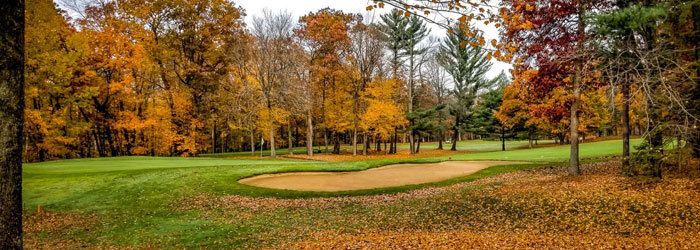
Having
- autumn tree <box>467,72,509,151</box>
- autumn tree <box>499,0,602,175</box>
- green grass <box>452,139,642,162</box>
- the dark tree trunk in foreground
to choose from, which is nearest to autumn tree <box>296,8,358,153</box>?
green grass <box>452,139,642,162</box>

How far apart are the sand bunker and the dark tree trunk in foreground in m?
12.2

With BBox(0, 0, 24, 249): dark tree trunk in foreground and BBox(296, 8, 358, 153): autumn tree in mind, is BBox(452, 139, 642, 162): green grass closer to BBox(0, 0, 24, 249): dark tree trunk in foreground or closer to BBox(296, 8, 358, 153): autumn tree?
BBox(296, 8, 358, 153): autumn tree

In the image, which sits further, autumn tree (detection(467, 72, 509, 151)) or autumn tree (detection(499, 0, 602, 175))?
autumn tree (detection(467, 72, 509, 151))

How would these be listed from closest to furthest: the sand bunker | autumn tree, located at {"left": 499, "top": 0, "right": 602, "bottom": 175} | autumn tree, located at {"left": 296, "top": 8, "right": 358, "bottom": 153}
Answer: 1. autumn tree, located at {"left": 499, "top": 0, "right": 602, "bottom": 175}
2. the sand bunker
3. autumn tree, located at {"left": 296, "top": 8, "right": 358, "bottom": 153}

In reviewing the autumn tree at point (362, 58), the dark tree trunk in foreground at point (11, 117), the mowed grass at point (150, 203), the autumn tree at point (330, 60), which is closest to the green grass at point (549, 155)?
Result: the mowed grass at point (150, 203)

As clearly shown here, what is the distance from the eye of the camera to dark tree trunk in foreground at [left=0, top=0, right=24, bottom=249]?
154 inches

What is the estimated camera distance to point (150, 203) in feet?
44.4

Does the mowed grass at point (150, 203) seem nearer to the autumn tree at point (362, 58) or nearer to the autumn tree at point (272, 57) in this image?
the autumn tree at point (272, 57)

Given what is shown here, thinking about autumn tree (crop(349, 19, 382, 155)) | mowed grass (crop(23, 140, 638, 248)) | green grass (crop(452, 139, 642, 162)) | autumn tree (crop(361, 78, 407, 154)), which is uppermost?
autumn tree (crop(349, 19, 382, 155))

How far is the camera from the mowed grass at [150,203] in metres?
10.2

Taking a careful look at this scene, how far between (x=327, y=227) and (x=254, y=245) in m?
2.18

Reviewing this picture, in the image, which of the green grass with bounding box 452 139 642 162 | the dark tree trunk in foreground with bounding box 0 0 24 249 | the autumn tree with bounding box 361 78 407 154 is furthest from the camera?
Result: the autumn tree with bounding box 361 78 407 154

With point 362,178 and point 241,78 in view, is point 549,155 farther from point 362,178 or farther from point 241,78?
point 241,78

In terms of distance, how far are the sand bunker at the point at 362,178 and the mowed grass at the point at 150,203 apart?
0.63 metres
